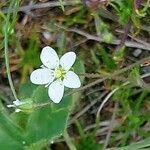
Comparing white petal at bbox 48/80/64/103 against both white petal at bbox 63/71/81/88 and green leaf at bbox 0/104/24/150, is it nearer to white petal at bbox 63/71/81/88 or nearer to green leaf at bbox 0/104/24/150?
white petal at bbox 63/71/81/88

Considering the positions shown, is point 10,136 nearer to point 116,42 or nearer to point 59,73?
point 59,73

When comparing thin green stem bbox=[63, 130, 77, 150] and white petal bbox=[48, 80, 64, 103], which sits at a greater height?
white petal bbox=[48, 80, 64, 103]

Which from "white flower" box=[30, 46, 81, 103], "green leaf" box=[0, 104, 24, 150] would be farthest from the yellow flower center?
"green leaf" box=[0, 104, 24, 150]

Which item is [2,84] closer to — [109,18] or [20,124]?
[20,124]

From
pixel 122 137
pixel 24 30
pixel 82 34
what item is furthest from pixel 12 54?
pixel 122 137

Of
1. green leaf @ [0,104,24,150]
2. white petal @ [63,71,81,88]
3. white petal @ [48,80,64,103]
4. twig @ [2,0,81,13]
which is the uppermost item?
twig @ [2,0,81,13]

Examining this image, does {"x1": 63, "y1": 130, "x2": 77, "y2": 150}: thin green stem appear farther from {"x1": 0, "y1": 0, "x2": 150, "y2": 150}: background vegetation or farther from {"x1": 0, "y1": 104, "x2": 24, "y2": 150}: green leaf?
{"x1": 0, "y1": 104, "x2": 24, "y2": 150}: green leaf

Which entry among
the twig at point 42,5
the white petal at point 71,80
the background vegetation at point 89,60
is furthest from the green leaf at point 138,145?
the twig at point 42,5

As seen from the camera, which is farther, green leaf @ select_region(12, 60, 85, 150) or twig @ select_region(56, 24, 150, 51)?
twig @ select_region(56, 24, 150, 51)
